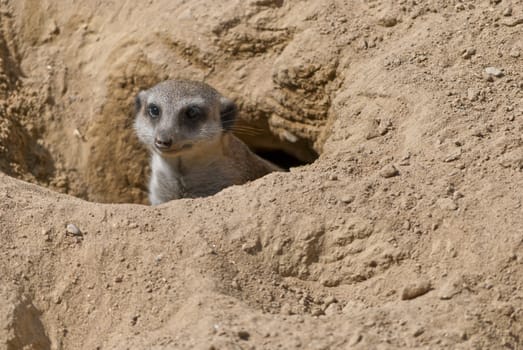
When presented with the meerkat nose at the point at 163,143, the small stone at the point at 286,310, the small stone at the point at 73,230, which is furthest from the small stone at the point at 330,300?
the meerkat nose at the point at 163,143

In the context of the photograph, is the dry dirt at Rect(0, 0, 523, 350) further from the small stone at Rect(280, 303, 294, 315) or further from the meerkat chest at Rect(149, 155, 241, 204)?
the meerkat chest at Rect(149, 155, 241, 204)

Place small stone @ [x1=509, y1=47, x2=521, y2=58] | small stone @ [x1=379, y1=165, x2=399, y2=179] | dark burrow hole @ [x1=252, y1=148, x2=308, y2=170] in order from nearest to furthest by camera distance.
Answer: small stone @ [x1=379, y1=165, x2=399, y2=179], small stone @ [x1=509, y1=47, x2=521, y2=58], dark burrow hole @ [x1=252, y1=148, x2=308, y2=170]

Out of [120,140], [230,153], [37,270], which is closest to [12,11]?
[120,140]

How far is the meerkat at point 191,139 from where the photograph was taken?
15.7 ft

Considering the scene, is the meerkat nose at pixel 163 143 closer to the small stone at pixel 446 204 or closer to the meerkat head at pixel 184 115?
the meerkat head at pixel 184 115

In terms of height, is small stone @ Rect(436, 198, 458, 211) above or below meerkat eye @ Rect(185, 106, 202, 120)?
above

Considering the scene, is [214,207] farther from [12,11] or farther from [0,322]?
[12,11]

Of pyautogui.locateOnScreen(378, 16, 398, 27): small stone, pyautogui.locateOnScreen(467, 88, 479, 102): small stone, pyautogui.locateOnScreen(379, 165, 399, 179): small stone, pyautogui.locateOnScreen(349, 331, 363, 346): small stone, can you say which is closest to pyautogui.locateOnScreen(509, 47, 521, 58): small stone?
pyautogui.locateOnScreen(467, 88, 479, 102): small stone

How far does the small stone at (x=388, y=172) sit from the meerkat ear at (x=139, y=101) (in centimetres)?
208

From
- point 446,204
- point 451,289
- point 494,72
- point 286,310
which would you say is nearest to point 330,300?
point 286,310

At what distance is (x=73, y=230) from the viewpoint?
3.27 m

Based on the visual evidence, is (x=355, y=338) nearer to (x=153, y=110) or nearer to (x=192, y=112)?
(x=192, y=112)

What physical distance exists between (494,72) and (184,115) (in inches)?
66.9

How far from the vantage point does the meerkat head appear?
4695mm
